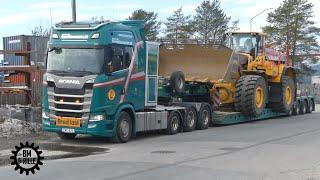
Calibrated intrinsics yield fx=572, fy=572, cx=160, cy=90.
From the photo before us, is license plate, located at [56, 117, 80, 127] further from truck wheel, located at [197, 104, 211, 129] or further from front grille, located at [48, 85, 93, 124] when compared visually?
truck wheel, located at [197, 104, 211, 129]

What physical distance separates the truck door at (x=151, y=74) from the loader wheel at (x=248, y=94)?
5.42 meters

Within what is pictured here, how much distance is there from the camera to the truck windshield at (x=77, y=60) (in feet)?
52.4

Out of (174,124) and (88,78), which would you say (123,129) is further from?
(174,124)

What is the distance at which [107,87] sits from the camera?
16.0 metres

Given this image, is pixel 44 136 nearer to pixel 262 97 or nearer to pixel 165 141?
pixel 165 141

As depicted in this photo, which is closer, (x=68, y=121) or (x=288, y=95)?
(x=68, y=121)

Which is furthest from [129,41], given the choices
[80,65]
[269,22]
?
[269,22]

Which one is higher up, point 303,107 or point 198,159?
point 198,159

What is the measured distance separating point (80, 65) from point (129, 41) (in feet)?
6.01

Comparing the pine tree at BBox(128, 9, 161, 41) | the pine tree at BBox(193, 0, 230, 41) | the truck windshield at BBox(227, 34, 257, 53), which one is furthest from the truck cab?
the pine tree at BBox(193, 0, 230, 41)

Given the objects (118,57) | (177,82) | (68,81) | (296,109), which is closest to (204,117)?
(177,82)

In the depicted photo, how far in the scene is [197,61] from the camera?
23.6m

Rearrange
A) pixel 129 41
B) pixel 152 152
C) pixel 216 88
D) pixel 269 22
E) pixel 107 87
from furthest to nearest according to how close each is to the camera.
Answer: pixel 269 22 < pixel 216 88 < pixel 129 41 < pixel 107 87 < pixel 152 152

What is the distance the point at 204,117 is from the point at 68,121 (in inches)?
272
